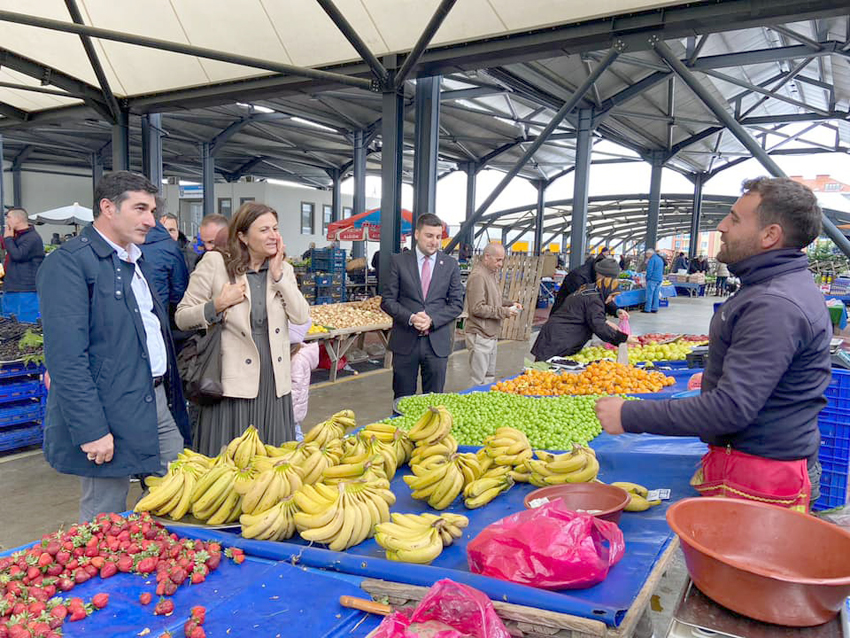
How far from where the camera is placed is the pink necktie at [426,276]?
441 cm

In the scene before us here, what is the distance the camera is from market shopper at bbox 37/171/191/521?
2.22 metres

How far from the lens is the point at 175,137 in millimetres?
20531

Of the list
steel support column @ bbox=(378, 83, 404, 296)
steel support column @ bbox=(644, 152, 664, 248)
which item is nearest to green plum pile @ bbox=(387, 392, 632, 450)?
steel support column @ bbox=(378, 83, 404, 296)

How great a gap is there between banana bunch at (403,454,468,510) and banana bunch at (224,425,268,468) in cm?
60

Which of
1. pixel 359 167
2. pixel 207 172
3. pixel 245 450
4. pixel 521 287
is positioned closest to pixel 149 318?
pixel 245 450

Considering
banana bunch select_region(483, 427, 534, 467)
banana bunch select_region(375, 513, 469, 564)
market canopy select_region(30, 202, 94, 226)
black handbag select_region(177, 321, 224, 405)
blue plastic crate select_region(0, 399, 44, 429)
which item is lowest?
blue plastic crate select_region(0, 399, 44, 429)

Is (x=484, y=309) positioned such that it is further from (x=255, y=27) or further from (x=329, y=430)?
(x=255, y=27)

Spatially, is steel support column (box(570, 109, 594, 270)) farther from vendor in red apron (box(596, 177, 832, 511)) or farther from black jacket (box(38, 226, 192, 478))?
black jacket (box(38, 226, 192, 478))

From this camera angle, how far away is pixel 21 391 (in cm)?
463

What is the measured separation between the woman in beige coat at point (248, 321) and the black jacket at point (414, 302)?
1402mm

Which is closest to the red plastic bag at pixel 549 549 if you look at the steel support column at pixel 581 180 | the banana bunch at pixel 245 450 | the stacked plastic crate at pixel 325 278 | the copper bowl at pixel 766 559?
the copper bowl at pixel 766 559

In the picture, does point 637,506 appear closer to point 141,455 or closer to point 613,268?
point 141,455

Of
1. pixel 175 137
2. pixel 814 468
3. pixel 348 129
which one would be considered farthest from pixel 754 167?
pixel 814 468

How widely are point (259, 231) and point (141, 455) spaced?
1.16m
